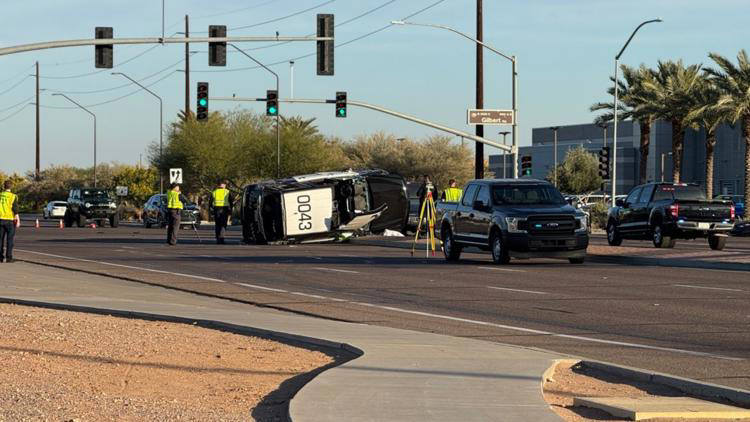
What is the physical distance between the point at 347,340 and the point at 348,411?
4.70m

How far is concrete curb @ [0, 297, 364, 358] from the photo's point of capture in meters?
14.3

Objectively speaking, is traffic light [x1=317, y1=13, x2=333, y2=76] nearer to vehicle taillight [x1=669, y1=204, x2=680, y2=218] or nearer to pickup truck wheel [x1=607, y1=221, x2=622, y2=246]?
pickup truck wheel [x1=607, y1=221, x2=622, y2=246]

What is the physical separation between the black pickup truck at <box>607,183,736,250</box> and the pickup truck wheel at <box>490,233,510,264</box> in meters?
8.26

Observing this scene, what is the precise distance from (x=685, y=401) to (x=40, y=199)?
12227cm

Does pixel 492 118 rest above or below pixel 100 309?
above

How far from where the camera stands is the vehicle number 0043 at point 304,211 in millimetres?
41031

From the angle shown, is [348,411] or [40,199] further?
[40,199]

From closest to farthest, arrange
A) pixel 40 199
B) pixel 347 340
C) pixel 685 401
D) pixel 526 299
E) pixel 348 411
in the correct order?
pixel 348 411 < pixel 685 401 < pixel 347 340 < pixel 526 299 < pixel 40 199

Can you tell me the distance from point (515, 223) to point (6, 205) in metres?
12.0

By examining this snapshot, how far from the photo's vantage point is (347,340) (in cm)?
1445

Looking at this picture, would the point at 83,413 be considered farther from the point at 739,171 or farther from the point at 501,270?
the point at 739,171

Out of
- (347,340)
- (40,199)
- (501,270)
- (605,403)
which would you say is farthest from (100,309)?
(40,199)

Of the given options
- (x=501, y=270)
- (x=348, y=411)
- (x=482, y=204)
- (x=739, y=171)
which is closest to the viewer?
(x=348, y=411)

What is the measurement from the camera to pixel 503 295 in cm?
2184
